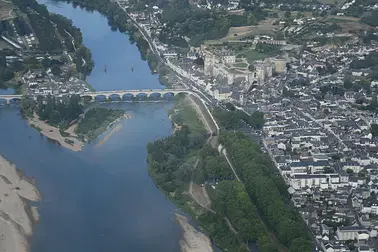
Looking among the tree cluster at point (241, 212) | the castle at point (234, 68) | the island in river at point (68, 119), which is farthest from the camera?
the castle at point (234, 68)

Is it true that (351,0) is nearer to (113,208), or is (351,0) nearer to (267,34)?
(267,34)

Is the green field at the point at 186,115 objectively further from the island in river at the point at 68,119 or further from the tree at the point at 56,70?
the tree at the point at 56,70

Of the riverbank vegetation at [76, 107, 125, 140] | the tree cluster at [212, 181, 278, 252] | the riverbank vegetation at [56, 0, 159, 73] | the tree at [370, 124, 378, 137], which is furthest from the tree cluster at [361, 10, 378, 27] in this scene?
the tree cluster at [212, 181, 278, 252]

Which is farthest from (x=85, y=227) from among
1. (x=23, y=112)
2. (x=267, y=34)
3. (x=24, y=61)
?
(x=267, y=34)

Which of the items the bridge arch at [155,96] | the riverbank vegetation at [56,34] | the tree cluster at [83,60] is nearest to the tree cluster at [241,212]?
the bridge arch at [155,96]

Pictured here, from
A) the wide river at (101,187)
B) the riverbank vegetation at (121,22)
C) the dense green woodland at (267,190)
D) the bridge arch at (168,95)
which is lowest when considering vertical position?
the riverbank vegetation at (121,22)

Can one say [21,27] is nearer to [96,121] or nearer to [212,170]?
[96,121]

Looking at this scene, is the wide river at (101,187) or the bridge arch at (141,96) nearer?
the wide river at (101,187)
